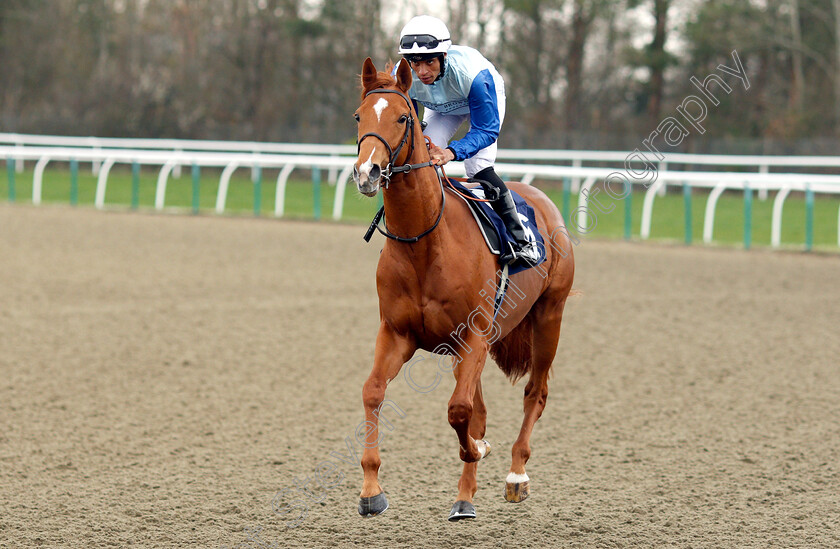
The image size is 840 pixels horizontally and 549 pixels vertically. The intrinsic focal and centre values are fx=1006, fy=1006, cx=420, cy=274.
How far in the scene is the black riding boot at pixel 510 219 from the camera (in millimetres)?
4684

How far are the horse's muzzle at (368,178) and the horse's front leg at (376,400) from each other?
29.9 inches

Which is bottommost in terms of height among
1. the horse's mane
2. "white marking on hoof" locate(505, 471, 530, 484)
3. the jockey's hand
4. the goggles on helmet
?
"white marking on hoof" locate(505, 471, 530, 484)

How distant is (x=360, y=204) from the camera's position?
1997 centimetres

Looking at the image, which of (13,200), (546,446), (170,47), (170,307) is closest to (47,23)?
Result: (170,47)

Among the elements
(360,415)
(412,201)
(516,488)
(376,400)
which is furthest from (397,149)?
(360,415)

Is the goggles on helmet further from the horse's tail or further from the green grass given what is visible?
the green grass

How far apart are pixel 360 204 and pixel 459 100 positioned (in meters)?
15.5

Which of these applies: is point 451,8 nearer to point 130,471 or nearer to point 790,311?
point 790,311

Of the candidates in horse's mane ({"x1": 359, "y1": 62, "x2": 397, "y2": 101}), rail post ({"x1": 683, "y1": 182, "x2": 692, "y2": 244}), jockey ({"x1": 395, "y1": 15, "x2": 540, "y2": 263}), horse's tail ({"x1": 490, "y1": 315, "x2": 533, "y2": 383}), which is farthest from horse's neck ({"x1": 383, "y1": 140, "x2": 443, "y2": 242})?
rail post ({"x1": 683, "y1": 182, "x2": 692, "y2": 244})

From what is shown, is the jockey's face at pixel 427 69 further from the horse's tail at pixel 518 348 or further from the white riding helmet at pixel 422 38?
the horse's tail at pixel 518 348

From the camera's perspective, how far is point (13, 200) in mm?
19172

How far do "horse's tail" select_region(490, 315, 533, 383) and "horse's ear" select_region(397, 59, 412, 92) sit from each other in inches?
73.5

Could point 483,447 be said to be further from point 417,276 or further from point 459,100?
point 459,100

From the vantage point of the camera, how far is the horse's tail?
17.9 feet
